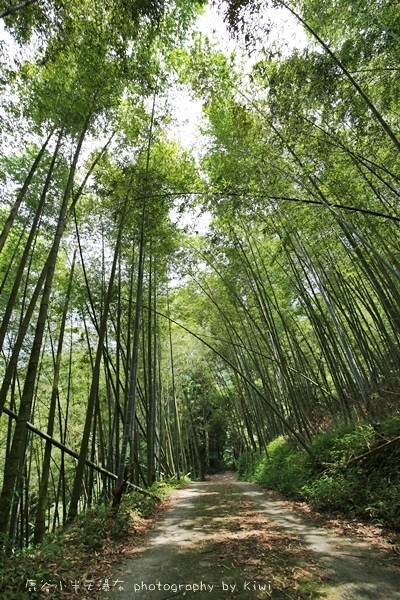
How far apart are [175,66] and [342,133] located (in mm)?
2693

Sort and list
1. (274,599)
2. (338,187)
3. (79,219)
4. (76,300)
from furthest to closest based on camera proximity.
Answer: (76,300) < (79,219) < (338,187) < (274,599)

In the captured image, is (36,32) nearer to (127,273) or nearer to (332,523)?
(127,273)

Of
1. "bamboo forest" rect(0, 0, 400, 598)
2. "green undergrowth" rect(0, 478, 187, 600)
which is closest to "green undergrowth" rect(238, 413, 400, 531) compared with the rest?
"bamboo forest" rect(0, 0, 400, 598)

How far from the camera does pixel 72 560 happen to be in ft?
8.17

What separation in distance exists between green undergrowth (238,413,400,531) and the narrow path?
0.50 meters

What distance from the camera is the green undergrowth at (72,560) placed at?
1.95 meters

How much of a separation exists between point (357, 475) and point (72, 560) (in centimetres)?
321

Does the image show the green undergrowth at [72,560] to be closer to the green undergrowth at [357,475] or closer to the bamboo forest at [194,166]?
the bamboo forest at [194,166]

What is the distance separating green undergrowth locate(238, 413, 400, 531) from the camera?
10.2 ft

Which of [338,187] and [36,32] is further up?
[36,32]

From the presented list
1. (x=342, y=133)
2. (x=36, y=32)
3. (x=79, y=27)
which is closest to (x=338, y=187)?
(x=342, y=133)

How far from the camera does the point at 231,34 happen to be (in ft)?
11.2

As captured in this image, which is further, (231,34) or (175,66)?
(175,66)

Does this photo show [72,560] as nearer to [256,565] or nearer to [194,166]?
[256,565]
